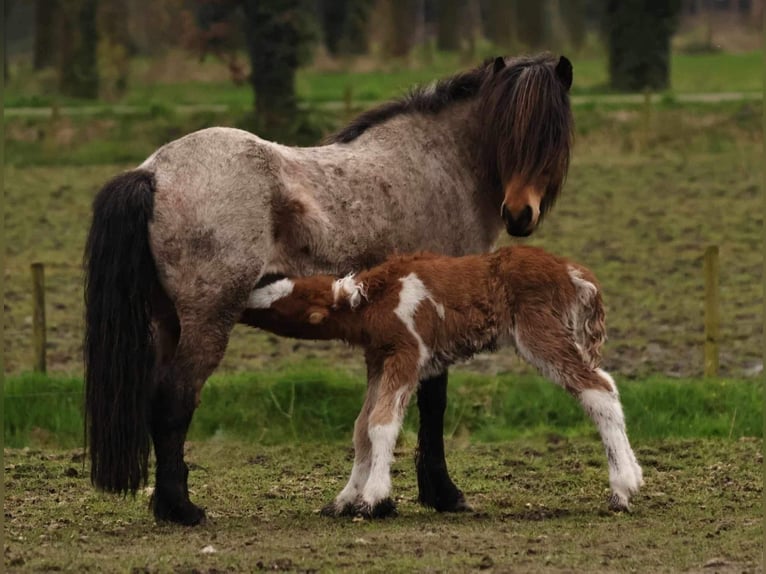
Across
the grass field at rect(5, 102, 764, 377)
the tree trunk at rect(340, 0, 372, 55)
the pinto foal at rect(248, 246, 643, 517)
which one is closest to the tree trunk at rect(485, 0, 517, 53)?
the tree trunk at rect(340, 0, 372, 55)

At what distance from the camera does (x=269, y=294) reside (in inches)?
316

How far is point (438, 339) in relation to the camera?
8.14 meters

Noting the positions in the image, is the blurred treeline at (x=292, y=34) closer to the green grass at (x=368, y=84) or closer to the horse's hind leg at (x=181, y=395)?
the green grass at (x=368, y=84)

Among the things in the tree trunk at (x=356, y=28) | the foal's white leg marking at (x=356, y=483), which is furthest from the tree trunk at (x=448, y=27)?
the foal's white leg marking at (x=356, y=483)

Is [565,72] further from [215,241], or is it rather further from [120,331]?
[120,331]

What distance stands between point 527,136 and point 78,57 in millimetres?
25694

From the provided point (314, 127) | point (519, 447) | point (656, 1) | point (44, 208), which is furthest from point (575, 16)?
point (519, 447)

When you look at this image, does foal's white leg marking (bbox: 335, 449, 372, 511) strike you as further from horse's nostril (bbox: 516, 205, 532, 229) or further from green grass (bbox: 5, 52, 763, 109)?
green grass (bbox: 5, 52, 763, 109)

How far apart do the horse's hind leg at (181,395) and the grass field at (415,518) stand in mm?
162

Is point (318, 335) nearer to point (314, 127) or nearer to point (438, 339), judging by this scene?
point (438, 339)

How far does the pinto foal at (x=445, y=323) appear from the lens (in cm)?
809

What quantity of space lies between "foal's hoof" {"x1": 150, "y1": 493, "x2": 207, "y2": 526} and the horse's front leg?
1375 millimetres

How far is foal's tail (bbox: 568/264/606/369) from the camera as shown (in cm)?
831

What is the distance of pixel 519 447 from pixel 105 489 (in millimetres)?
3634
